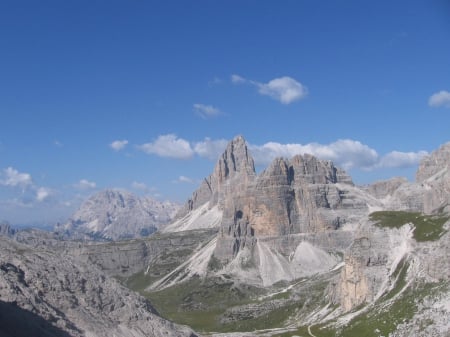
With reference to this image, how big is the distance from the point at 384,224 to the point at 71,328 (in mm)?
108278

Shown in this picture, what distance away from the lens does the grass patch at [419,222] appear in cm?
12713

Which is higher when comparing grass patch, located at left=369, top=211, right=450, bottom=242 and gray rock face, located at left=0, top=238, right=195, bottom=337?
grass patch, located at left=369, top=211, right=450, bottom=242

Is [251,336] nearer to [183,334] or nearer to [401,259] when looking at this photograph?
[401,259]

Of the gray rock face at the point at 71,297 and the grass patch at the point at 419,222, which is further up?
the grass patch at the point at 419,222

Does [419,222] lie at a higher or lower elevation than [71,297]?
higher

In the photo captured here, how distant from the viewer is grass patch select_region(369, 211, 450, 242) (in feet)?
417

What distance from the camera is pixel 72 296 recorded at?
2376 inches

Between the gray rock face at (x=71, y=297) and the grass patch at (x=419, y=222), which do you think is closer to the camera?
the gray rock face at (x=71, y=297)

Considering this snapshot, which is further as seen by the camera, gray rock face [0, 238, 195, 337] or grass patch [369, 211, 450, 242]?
grass patch [369, 211, 450, 242]

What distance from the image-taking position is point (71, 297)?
60.0 m

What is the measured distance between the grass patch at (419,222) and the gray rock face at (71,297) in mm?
77538

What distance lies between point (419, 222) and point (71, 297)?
100m

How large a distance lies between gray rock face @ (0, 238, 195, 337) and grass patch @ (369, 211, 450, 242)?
77.5 m

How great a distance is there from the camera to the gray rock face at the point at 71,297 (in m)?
53.9
